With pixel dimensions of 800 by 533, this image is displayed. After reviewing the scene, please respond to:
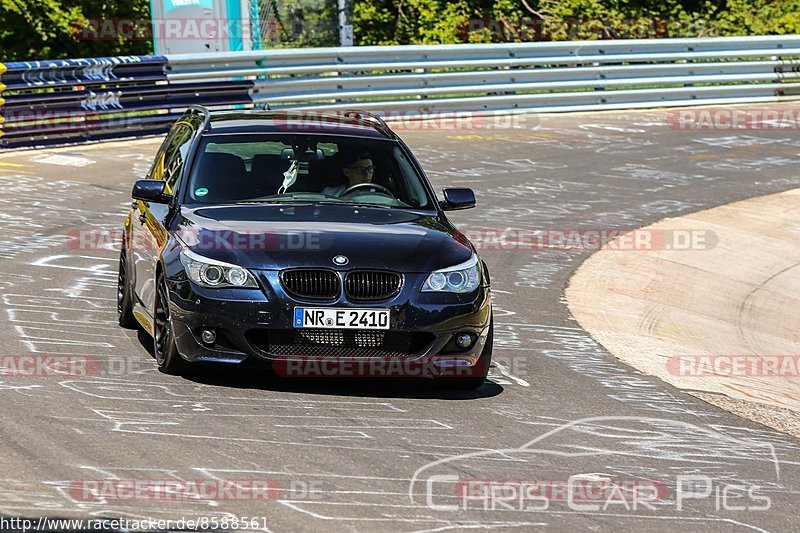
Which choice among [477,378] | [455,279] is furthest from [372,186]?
[477,378]

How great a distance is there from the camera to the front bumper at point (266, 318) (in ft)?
25.6

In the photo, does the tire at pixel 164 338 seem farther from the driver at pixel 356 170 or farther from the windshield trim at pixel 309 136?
the driver at pixel 356 170

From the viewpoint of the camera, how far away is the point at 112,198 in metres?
16.2

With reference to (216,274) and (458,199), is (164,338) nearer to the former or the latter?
(216,274)

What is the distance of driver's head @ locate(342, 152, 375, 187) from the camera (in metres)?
9.32

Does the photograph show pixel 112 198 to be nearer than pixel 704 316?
No

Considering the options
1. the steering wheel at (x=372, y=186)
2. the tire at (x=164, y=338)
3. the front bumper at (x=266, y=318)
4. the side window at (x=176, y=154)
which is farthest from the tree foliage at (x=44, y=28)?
the front bumper at (x=266, y=318)

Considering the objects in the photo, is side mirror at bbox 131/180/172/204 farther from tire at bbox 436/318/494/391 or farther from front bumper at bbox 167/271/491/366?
tire at bbox 436/318/494/391

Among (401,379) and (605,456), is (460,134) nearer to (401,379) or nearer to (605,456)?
(401,379)

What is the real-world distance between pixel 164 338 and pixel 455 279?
1.75m

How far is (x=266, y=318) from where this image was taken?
778 cm

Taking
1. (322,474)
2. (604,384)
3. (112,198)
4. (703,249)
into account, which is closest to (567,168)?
(703,249)

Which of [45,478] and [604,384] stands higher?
[45,478]

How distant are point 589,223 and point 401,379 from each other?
307 inches
